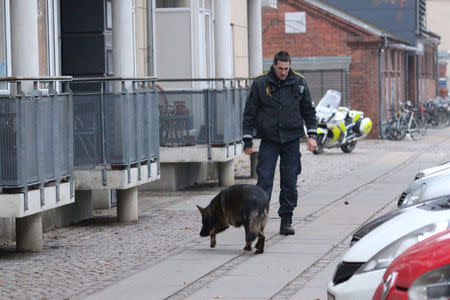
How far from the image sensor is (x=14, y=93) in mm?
11258

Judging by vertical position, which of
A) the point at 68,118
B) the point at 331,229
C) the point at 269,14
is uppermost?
the point at 269,14

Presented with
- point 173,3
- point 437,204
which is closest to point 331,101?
point 173,3

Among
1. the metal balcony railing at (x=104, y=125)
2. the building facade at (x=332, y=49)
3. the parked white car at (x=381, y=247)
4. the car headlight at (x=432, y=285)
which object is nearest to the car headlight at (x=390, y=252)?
the parked white car at (x=381, y=247)

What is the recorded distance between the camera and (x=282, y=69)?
12375mm

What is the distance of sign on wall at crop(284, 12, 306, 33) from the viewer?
42781 millimetres

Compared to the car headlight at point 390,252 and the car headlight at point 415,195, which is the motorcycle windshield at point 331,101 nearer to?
the car headlight at point 415,195

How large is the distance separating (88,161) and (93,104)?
26.3 inches

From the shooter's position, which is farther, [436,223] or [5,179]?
[5,179]

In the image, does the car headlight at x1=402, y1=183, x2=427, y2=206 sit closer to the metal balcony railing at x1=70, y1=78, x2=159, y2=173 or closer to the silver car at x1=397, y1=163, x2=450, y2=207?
the silver car at x1=397, y1=163, x2=450, y2=207

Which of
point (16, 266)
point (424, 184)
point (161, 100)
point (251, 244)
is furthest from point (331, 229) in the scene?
point (161, 100)

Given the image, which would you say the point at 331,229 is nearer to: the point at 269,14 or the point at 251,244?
the point at 251,244

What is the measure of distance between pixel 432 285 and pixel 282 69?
771 centimetres

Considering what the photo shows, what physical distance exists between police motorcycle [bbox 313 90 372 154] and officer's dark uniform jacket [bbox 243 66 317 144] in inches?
725

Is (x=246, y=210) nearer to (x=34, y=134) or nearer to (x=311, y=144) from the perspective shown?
(x=311, y=144)
